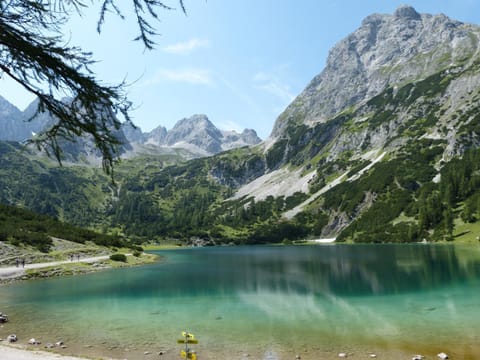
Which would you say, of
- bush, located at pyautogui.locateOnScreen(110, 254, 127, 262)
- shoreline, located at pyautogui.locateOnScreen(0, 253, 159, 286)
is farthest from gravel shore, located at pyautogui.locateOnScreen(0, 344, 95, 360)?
bush, located at pyautogui.locateOnScreen(110, 254, 127, 262)

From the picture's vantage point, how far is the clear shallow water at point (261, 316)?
18281 millimetres

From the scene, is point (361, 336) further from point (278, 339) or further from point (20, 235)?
point (20, 235)

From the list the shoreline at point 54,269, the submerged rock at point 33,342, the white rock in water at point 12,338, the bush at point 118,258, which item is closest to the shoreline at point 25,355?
the submerged rock at point 33,342

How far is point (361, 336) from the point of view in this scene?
65.5ft

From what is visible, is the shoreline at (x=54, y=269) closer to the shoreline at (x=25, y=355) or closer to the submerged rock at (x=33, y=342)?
the submerged rock at (x=33, y=342)

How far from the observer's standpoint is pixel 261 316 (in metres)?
25.9

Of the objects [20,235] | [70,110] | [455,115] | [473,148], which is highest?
[455,115]

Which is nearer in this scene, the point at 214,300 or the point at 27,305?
the point at 27,305

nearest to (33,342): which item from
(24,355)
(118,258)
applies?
(24,355)

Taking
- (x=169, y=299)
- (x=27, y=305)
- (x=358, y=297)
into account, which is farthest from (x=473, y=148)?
(x=27, y=305)

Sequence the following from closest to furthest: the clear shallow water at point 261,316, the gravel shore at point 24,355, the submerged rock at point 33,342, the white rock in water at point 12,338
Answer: the gravel shore at point 24,355, the clear shallow water at point 261,316, the submerged rock at point 33,342, the white rock in water at point 12,338

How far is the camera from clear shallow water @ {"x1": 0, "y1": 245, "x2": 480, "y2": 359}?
18.3 m

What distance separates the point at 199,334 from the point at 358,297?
695 inches

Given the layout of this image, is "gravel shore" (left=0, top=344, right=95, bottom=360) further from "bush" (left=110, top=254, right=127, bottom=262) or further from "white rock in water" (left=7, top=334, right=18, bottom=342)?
"bush" (left=110, top=254, right=127, bottom=262)
